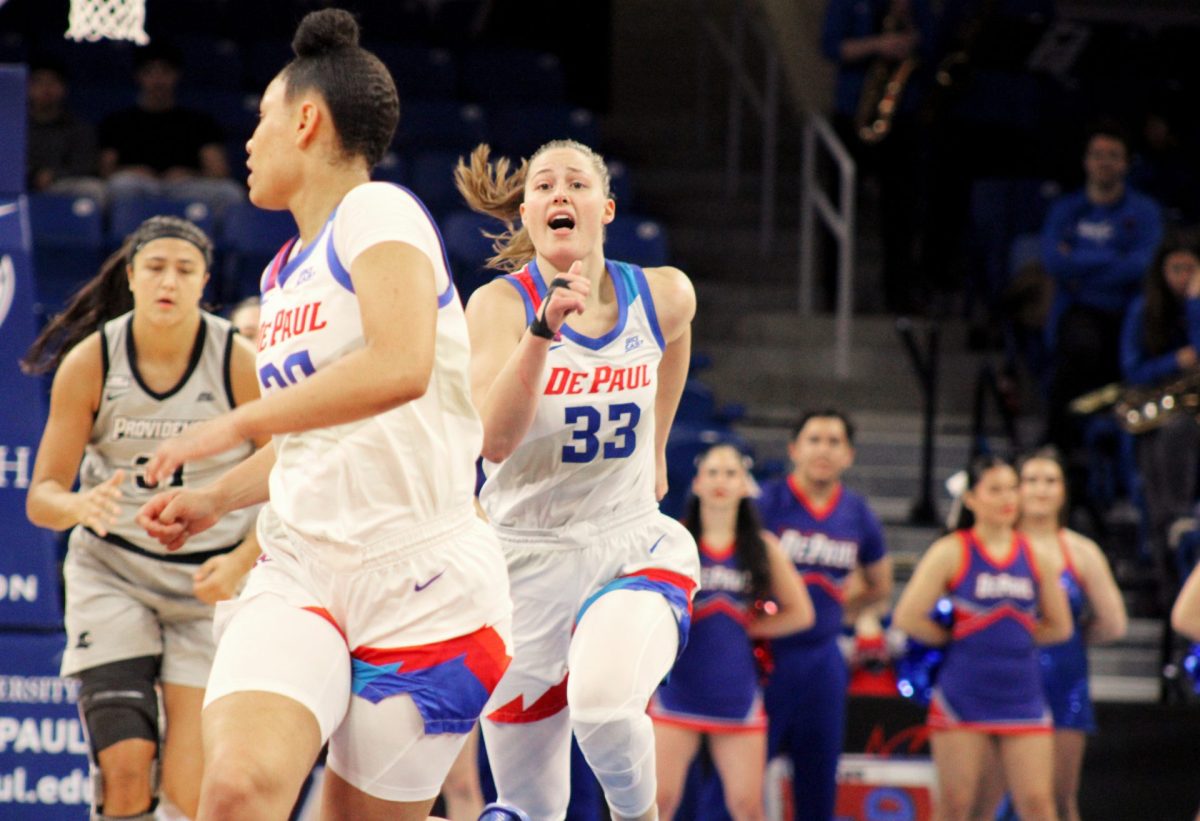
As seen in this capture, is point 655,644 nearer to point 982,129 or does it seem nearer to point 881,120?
point 881,120

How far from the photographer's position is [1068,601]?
7.64 m

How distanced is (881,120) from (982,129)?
1.31 metres

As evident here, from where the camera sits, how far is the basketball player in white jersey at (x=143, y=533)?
473 centimetres

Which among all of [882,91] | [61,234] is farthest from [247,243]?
[882,91]

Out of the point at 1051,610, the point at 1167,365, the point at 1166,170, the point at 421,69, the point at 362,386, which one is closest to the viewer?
the point at 362,386

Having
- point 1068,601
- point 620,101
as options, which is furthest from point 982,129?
point 1068,601

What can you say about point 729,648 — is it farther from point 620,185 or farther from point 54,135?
point 54,135

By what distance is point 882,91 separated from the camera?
10.5 meters

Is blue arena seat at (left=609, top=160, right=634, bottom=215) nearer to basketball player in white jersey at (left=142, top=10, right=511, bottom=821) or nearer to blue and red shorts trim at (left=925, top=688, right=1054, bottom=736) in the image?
blue and red shorts trim at (left=925, top=688, right=1054, bottom=736)

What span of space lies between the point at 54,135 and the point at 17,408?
4136 mm

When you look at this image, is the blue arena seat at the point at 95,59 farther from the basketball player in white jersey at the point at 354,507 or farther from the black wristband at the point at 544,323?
the basketball player in white jersey at the point at 354,507

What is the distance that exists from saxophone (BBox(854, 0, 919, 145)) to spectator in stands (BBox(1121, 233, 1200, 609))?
6.62 feet

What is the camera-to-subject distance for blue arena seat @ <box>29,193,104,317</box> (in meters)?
8.73

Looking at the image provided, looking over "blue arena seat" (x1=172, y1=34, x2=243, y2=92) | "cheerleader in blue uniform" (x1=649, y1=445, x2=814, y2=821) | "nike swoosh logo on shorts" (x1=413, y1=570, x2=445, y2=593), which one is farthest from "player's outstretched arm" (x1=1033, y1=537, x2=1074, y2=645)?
"blue arena seat" (x1=172, y1=34, x2=243, y2=92)
